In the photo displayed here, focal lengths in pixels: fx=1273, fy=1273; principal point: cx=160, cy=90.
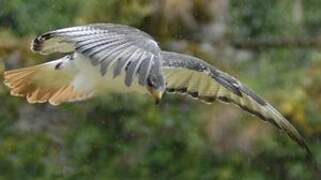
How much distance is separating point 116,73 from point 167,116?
8.00 ft

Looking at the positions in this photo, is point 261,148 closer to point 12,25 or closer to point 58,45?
point 12,25

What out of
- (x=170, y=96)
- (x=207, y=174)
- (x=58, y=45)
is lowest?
(x=207, y=174)

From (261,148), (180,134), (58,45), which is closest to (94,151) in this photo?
(180,134)

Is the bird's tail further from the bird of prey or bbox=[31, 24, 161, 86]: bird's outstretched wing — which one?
bbox=[31, 24, 161, 86]: bird's outstretched wing

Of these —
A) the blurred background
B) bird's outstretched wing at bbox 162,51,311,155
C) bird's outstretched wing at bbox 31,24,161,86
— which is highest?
bird's outstretched wing at bbox 31,24,161,86

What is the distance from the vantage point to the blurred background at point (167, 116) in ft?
16.8

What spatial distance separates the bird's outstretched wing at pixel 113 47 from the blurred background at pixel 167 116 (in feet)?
6.36

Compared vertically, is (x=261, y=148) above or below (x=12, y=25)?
below

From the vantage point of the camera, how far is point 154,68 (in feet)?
9.64

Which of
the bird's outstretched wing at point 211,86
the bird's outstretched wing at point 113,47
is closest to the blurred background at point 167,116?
the bird's outstretched wing at point 211,86

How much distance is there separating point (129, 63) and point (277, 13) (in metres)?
2.84

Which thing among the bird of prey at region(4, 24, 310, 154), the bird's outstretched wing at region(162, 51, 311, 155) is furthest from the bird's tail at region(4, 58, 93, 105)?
the bird's outstretched wing at region(162, 51, 311, 155)

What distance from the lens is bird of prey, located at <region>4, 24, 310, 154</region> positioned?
286 centimetres

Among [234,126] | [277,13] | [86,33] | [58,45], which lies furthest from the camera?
[277,13]
